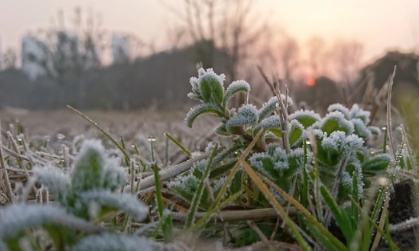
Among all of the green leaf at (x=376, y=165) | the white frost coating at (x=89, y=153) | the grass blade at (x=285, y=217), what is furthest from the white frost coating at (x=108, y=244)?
the green leaf at (x=376, y=165)

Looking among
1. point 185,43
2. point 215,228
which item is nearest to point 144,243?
point 215,228

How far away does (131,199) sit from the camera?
0.53 meters

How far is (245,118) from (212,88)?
10 centimetres

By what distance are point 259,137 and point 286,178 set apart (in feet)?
0.42

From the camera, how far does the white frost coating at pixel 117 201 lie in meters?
0.52

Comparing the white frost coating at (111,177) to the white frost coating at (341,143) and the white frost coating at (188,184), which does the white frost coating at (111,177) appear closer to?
→ the white frost coating at (188,184)

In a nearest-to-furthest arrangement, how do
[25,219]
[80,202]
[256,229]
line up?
[25,219], [80,202], [256,229]

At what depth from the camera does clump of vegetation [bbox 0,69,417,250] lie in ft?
1.76

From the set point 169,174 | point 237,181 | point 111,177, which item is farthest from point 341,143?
point 111,177

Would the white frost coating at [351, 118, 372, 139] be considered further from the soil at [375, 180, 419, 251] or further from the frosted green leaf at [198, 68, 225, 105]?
the frosted green leaf at [198, 68, 225, 105]

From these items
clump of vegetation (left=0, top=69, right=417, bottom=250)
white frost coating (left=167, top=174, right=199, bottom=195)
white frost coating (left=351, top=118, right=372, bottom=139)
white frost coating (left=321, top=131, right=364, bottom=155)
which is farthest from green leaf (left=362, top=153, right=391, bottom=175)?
white frost coating (left=167, top=174, right=199, bottom=195)

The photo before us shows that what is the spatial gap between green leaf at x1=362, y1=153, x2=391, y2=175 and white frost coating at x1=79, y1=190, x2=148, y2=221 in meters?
0.73

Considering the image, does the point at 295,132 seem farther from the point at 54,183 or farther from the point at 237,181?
the point at 54,183

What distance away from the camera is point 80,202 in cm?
56
